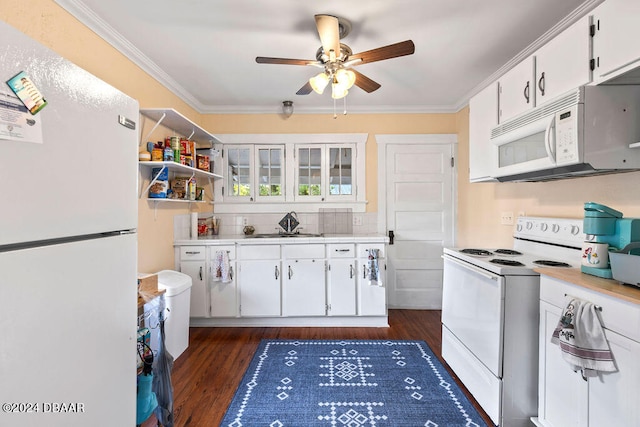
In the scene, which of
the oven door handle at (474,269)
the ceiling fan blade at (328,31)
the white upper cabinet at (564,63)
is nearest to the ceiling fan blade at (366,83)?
the ceiling fan blade at (328,31)

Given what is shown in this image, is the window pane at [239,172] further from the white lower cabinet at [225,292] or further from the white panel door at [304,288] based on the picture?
the white panel door at [304,288]

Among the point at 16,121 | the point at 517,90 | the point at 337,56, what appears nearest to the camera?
the point at 16,121

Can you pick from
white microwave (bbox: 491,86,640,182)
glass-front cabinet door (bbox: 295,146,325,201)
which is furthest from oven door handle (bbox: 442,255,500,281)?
glass-front cabinet door (bbox: 295,146,325,201)

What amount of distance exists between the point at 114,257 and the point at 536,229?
2.57 metres

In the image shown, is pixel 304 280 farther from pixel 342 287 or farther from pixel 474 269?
pixel 474 269

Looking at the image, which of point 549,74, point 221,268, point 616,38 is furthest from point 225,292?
point 616,38

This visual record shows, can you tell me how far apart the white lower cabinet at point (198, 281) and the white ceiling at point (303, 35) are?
65.1 inches

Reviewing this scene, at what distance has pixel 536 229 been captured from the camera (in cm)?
220

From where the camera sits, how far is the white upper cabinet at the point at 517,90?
1.89 m

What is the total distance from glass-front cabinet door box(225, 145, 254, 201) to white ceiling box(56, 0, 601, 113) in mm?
746

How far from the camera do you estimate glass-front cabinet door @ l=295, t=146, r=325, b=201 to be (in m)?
3.63

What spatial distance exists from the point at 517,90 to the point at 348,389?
2341 millimetres

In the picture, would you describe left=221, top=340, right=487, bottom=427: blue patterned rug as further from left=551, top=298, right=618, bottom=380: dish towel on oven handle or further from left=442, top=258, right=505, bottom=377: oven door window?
left=551, top=298, right=618, bottom=380: dish towel on oven handle

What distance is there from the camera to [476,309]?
6.25 feet
